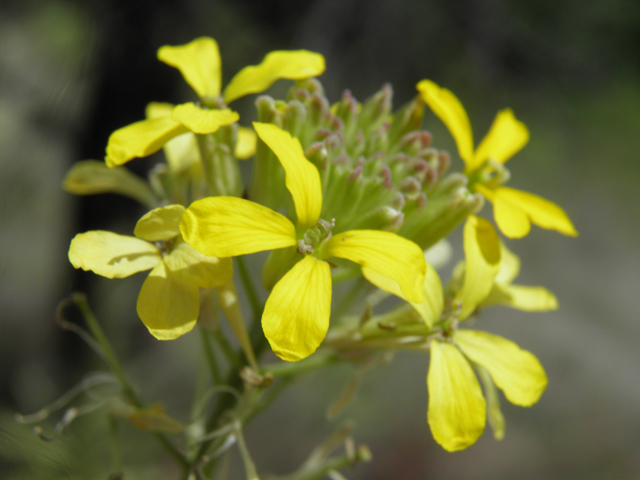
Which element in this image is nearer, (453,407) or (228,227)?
(228,227)

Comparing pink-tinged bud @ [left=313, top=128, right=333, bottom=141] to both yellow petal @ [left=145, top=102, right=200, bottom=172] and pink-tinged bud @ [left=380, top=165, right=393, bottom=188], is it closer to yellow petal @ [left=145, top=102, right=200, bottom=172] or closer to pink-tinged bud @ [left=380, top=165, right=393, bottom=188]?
pink-tinged bud @ [left=380, top=165, right=393, bottom=188]

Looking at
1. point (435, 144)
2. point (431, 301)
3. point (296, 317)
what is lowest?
point (435, 144)

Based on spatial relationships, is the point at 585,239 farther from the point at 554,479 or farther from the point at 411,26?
the point at 411,26

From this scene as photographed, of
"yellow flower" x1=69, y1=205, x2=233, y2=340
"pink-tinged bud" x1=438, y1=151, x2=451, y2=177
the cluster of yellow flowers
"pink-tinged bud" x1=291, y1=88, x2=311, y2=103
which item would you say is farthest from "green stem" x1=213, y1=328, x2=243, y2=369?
"pink-tinged bud" x1=438, y1=151, x2=451, y2=177

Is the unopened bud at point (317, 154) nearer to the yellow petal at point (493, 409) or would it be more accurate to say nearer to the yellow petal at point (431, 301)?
the yellow petal at point (431, 301)

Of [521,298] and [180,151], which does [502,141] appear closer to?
[521,298]

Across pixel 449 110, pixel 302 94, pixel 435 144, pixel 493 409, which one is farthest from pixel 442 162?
pixel 435 144
